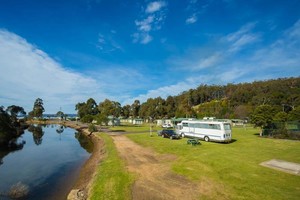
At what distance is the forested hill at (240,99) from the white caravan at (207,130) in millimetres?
19103

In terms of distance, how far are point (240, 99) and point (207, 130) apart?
126817mm

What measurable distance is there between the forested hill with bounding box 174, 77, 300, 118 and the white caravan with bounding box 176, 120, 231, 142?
19103 millimetres

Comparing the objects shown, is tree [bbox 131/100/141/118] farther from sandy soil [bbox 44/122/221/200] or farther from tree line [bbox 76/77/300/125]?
sandy soil [bbox 44/122/221/200]

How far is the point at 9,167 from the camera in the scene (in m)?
24.7

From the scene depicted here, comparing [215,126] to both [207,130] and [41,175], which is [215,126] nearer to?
[207,130]

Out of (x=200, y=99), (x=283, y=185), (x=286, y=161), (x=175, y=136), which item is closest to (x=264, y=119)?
(x=175, y=136)

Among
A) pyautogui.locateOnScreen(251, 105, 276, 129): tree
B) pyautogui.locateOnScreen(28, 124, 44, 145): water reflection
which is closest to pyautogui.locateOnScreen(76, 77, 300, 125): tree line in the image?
pyautogui.locateOnScreen(28, 124, 44, 145): water reflection

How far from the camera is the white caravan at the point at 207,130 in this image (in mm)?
30016

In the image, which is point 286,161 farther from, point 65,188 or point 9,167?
point 9,167

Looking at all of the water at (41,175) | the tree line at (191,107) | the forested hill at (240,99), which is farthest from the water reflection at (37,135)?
the forested hill at (240,99)

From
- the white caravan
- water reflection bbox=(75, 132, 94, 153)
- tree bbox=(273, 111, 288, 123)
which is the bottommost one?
water reflection bbox=(75, 132, 94, 153)

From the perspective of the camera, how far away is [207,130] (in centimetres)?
3216

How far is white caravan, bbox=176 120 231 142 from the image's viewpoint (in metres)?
30.0

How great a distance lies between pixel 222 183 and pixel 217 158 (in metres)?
6.60
